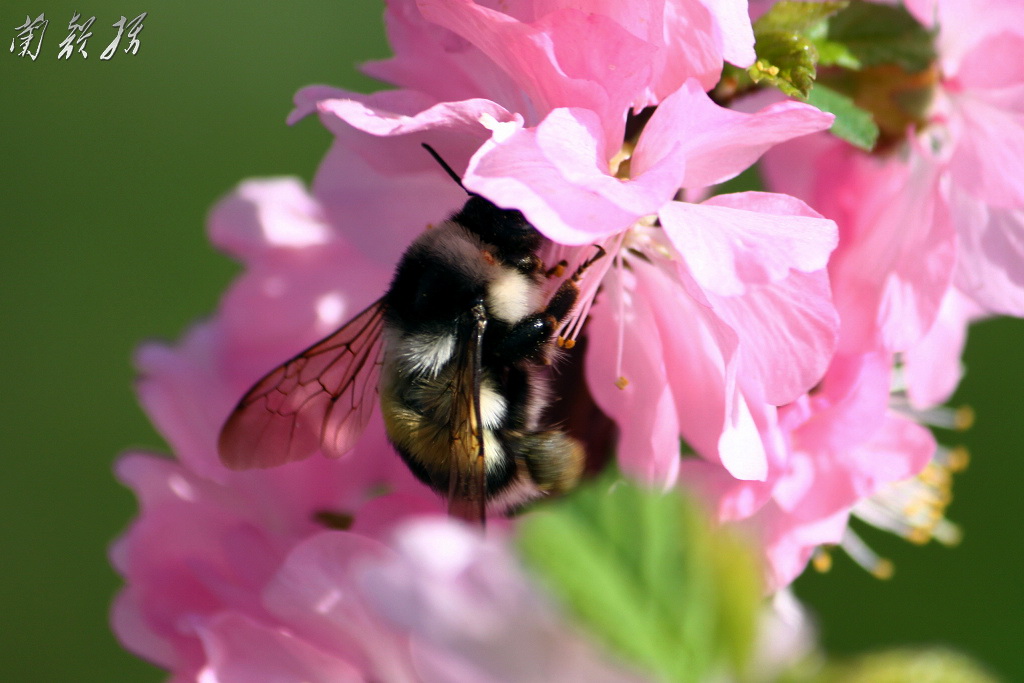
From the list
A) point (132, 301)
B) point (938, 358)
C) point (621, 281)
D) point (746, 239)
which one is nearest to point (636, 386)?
point (621, 281)

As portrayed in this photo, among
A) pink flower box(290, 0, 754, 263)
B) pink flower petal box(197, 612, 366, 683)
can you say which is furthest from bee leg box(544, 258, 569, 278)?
pink flower petal box(197, 612, 366, 683)

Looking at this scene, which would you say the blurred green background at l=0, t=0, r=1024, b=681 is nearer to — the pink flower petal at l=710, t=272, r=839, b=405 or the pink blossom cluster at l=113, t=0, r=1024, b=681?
the pink blossom cluster at l=113, t=0, r=1024, b=681

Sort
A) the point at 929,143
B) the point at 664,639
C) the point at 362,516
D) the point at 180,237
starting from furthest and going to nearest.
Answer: the point at 180,237
the point at 929,143
the point at 362,516
the point at 664,639

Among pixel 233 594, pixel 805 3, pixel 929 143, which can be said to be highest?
pixel 805 3

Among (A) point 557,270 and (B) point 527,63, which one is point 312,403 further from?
(B) point 527,63

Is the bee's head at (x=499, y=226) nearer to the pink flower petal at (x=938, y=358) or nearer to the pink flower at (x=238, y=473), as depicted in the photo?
the pink flower at (x=238, y=473)

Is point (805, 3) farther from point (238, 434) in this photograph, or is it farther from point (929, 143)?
point (238, 434)

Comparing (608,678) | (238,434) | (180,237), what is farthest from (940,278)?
(180,237)

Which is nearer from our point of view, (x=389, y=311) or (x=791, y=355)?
(x=791, y=355)
